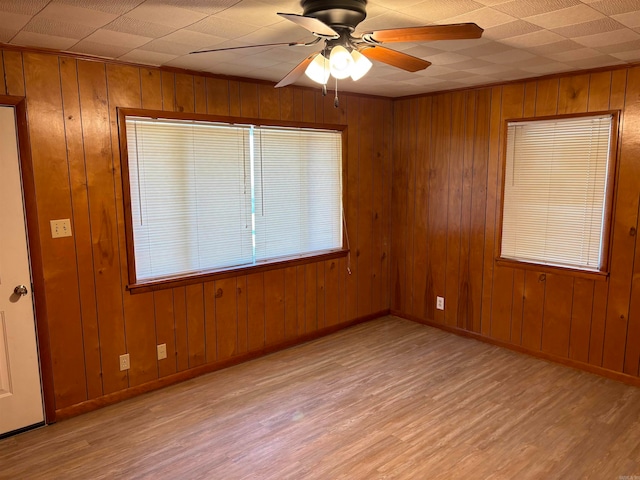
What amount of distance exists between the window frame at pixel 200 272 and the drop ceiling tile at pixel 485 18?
1.90 m

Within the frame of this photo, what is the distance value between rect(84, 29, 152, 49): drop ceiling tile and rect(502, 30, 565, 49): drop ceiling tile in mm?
2009

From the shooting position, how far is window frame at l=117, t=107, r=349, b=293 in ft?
10.2

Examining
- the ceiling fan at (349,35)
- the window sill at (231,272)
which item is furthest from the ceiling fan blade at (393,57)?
the window sill at (231,272)

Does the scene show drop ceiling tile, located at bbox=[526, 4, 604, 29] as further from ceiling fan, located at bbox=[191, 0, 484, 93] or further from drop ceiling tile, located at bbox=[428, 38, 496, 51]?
ceiling fan, located at bbox=[191, 0, 484, 93]

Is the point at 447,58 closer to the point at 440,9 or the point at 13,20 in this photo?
the point at 440,9

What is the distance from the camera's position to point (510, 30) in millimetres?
2381

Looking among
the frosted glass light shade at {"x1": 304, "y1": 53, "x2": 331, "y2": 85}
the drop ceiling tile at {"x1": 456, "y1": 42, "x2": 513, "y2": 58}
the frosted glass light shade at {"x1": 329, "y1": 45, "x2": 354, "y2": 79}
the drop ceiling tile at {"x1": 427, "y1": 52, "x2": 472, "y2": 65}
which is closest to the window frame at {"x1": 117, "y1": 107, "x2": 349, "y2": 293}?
the drop ceiling tile at {"x1": 427, "y1": 52, "x2": 472, "y2": 65}

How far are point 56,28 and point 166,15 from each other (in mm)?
642

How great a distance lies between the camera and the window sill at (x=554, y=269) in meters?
3.56

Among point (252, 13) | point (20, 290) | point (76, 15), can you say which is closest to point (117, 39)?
point (76, 15)

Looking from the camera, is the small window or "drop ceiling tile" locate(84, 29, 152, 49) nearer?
"drop ceiling tile" locate(84, 29, 152, 49)

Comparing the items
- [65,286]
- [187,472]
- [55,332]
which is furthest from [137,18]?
[187,472]

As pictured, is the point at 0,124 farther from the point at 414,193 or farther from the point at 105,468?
the point at 414,193

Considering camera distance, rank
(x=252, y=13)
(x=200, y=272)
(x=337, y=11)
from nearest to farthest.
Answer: (x=337, y=11)
(x=252, y=13)
(x=200, y=272)
